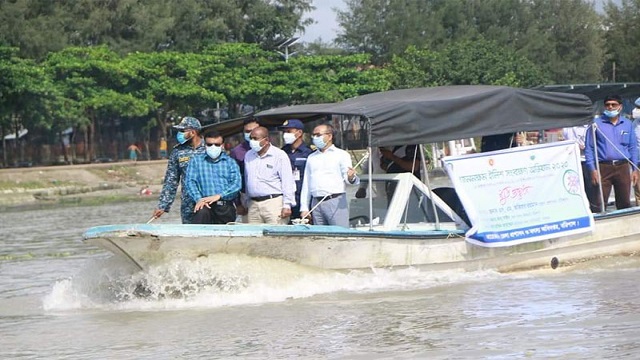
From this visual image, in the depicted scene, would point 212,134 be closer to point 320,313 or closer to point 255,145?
point 255,145

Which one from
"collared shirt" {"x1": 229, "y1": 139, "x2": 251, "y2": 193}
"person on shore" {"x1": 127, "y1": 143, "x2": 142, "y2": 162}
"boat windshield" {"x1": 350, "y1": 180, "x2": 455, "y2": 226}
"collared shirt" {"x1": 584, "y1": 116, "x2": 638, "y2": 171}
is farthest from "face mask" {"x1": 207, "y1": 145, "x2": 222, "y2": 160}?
"person on shore" {"x1": 127, "y1": 143, "x2": 142, "y2": 162}

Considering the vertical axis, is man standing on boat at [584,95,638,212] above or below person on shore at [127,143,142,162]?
below

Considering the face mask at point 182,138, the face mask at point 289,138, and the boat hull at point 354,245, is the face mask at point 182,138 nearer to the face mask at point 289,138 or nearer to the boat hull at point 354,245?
the face mask at point 289,138

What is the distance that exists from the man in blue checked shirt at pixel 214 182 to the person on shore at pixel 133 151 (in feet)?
158

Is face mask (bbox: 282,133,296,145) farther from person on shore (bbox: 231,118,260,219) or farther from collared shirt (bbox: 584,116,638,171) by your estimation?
collared shirt (bbox: 584,116,638,171)

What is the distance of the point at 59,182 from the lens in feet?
146

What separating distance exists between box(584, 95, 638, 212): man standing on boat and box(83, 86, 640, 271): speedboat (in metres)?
0.48

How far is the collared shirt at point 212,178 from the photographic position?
11.7 m

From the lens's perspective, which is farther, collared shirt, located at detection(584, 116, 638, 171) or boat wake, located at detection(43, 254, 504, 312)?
collared shirt, located at detection(584, 116, 638, 171)

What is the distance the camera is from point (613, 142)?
13258 mm

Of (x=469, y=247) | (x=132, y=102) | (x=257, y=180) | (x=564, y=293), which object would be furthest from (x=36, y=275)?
(x=132, y=102)

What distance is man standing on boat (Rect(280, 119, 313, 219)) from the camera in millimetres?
12281

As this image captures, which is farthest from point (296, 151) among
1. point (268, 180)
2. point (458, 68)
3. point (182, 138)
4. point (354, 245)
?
point (458, 68)

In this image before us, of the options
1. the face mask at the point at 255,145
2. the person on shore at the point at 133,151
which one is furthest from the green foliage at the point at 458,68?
the face mask at the point at 255,145
